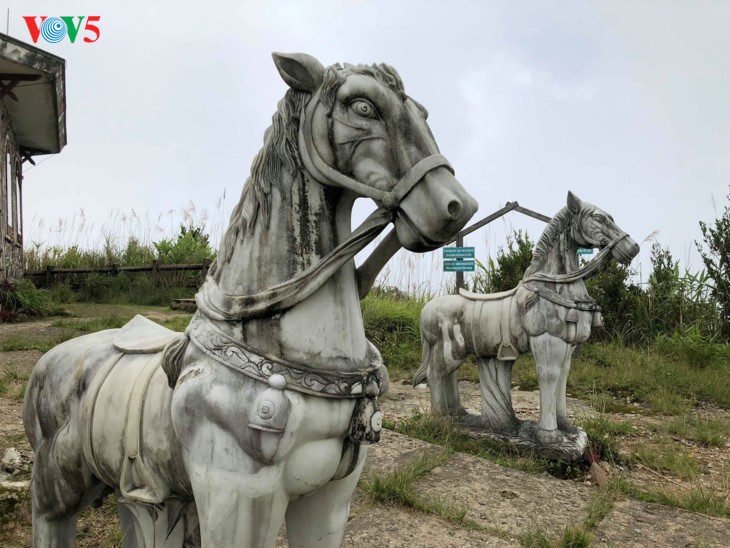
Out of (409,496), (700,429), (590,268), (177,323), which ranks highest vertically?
(590,268)

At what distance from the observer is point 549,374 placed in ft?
12.7

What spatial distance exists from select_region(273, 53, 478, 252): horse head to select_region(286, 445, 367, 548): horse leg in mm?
614

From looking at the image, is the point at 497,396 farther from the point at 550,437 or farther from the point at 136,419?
the point at 136,419

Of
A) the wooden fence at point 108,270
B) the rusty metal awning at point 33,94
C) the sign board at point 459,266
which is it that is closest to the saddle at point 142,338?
the sign board at point 459,266

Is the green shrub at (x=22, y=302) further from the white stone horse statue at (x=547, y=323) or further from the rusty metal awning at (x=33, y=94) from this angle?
the white stone horse statue at (x=547, y=323)

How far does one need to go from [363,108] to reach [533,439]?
334cm

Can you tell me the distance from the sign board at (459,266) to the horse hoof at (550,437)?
266 cm

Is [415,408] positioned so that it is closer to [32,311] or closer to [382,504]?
[382,504]

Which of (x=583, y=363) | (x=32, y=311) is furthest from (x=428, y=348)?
(x=32, y=311)

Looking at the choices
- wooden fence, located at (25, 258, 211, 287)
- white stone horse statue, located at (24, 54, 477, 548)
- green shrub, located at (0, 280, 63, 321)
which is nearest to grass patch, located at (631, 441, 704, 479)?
white stone horse statue, located at (24, 54, 477, 548)

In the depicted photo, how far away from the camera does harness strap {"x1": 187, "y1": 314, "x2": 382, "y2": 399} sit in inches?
47.4

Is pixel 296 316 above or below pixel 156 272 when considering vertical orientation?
above

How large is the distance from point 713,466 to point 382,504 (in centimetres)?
250

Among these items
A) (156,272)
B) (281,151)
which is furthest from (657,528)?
(156,272)
